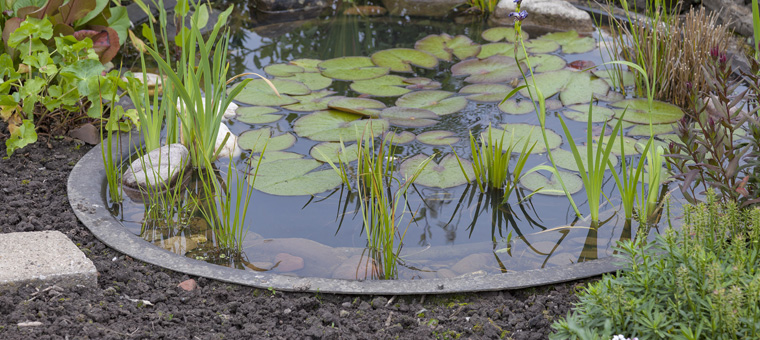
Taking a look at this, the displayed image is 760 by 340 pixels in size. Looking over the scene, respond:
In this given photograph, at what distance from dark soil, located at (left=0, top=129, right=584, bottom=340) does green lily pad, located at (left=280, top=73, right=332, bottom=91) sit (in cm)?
172

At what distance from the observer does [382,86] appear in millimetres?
3529

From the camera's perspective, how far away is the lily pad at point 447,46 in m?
4.08

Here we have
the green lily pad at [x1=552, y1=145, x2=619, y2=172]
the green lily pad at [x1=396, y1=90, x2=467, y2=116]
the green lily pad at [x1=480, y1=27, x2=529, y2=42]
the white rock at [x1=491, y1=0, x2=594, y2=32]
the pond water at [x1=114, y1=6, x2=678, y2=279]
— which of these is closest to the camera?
the pond water at [x1=114, y1=6, x2=678, y2=279]

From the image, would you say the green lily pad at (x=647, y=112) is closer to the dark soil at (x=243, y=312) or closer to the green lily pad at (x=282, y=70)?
the dark soil at (x=243, y=312)

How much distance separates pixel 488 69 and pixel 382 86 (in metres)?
0.70

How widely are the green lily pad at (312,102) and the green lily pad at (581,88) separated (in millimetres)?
1255

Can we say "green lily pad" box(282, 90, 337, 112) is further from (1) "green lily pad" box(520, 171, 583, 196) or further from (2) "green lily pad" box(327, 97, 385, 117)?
(1) "green lily pad" box(520, 171, 583, 196)

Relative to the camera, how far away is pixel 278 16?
528 centimetres

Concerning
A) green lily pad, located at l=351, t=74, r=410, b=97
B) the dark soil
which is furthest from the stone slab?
green lily pad, located at l=351, t=74, r=410, b=97

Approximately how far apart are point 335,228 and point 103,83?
1161mm

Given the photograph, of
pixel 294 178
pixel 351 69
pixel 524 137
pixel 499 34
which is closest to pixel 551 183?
pixel 524 137

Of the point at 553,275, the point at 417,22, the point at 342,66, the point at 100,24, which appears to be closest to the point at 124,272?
the point at 553,275

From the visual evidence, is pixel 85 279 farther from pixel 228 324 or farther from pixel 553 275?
pixel 553 275

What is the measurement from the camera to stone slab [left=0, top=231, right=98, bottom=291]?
1824mm
